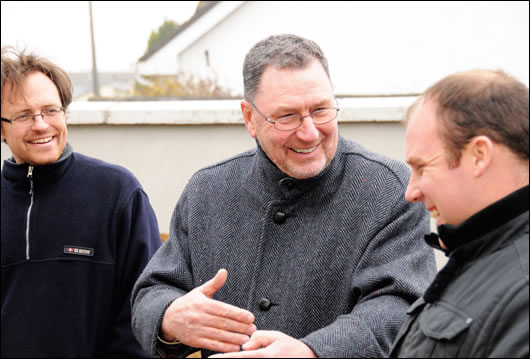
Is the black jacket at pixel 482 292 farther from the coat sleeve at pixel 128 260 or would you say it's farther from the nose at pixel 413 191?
the coat sleeve at pixel 128 260

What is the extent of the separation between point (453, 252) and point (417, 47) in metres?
13.5

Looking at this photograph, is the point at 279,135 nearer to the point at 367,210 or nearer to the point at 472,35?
the point at 367,210

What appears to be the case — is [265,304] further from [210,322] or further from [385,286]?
[385,286]

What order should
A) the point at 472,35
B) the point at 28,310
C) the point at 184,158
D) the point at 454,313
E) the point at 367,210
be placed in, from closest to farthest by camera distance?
1. the point at 454,313
2. the point at 367,210
3. the point at 28,310
4. the point at 184,158
5. the point at 472,35

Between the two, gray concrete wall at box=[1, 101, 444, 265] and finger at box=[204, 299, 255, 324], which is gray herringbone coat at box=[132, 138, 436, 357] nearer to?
finger at box=[204, 299, 255, 324]

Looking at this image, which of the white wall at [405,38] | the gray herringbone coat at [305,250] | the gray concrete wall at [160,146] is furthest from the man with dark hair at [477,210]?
the white wall at [405,38]

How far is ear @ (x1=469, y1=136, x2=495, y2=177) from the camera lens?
1.58 m

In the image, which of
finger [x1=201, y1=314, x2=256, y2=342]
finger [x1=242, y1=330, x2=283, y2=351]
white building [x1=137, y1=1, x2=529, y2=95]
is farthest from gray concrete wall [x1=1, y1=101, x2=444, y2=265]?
white building [x1=137, y1=1, x2=529, y2=95]

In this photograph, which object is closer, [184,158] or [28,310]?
[28,310]

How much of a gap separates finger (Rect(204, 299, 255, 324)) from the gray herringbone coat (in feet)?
0.79

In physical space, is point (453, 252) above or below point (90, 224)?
above

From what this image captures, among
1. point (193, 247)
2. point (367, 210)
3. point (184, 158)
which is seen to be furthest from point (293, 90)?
point (184, 158)

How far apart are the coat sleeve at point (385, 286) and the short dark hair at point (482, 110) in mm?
667

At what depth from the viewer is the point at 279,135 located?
2.51 metres
